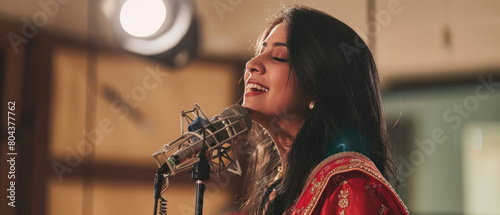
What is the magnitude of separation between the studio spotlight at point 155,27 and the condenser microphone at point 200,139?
1316mm

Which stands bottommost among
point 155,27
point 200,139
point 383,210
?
point 383,210

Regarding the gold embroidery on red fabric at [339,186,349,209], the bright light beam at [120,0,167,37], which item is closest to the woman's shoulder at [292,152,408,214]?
the gold embroidery on red fabric at [339,186,349,209]

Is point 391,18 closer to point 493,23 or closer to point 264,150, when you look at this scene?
point 493,23

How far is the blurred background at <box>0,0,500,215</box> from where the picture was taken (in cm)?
194

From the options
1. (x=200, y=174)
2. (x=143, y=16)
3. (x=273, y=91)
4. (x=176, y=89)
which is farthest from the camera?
(x=176, y=89)

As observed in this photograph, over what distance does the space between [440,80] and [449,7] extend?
271mm

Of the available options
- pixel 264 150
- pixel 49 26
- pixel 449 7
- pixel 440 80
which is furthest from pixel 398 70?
pixel 49 26

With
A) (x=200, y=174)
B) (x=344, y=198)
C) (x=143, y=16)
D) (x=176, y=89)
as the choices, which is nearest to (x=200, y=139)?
(x=200, y=174)

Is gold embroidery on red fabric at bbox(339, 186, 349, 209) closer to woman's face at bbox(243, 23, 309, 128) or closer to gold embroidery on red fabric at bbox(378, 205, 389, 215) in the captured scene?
gold embroidery on red fabric at bbox(378, 205, 389, 215)

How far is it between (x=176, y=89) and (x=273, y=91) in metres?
1.49

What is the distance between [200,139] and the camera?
0.89 metres

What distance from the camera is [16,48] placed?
220 cm

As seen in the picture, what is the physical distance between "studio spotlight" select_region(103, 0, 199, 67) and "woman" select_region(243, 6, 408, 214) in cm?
111

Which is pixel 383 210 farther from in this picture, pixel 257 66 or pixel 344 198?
pixel 257 66
